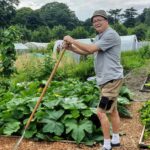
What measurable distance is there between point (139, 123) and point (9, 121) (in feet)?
7.31

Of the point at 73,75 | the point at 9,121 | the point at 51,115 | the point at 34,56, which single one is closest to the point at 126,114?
the point at 51,115

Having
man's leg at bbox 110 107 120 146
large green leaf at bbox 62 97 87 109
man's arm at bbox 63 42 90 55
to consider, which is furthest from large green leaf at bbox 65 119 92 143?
man's arm at bbox 63 42 90 55

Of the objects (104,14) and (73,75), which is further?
(73,75)

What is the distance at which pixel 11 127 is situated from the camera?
19.6 ft

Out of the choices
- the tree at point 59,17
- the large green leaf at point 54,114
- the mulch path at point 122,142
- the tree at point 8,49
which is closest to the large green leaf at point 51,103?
the large green leaf at point 54,114

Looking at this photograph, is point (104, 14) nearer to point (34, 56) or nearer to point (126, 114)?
point (126, 114)

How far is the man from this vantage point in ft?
16.3

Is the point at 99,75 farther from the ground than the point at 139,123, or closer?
farther from the ground

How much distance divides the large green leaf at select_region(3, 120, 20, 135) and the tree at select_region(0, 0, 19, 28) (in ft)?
223

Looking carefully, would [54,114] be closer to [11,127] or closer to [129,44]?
[11,127]

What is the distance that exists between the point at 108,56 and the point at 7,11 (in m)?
A: 77.1

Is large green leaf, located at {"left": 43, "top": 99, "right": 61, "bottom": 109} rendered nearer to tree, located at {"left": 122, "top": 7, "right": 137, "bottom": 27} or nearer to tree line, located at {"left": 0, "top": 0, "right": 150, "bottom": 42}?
tree line, located at {"left": 0, "top": 0, "right": 150, "bottom": 42}

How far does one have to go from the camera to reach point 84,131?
585 cm

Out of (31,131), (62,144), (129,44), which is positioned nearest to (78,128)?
(62,144)
